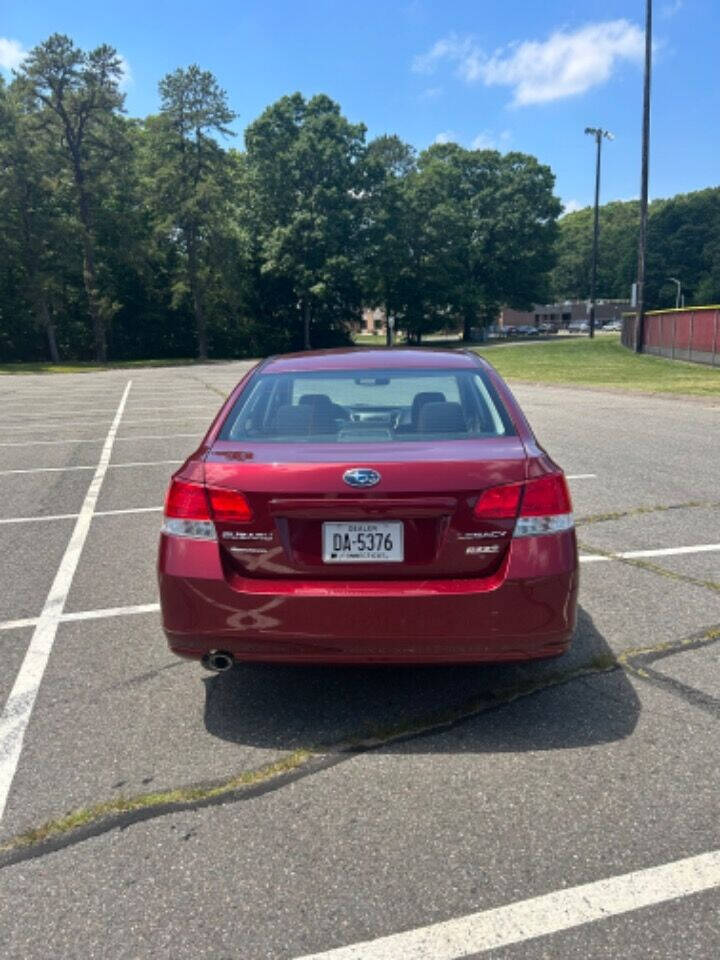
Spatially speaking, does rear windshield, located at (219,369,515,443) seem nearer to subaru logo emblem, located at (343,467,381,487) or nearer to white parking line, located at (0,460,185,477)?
subaru logo emblem, located at (343,467,381,487)

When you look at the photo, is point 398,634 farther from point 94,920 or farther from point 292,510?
point 94,920

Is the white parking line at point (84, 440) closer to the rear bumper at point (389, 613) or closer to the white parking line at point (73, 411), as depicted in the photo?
the white parking line at point (73, 411)

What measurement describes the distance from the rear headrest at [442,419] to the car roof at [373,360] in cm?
41

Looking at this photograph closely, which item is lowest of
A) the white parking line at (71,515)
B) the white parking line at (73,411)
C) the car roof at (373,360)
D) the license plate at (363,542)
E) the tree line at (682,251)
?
the white parking line at (73,411)

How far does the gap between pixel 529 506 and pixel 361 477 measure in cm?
67

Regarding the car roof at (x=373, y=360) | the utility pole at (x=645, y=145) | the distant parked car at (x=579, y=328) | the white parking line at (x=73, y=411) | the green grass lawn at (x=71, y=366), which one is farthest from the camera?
the distant parked car at (x=579, y=328)

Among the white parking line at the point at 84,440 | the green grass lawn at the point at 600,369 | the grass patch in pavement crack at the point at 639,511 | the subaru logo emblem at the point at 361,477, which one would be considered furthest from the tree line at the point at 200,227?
the subaru logo emblem at the point at 361,477

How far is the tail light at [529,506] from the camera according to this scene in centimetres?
294

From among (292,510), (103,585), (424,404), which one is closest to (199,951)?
(292,510)

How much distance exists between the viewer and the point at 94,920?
7.00 feet

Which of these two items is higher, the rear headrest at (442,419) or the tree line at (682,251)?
the tree line at (682,251)

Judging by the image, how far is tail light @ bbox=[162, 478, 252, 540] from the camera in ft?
9.82

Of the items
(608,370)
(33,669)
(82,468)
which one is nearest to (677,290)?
(608,370)

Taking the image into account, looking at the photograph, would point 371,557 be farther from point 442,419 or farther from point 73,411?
point 73,411
